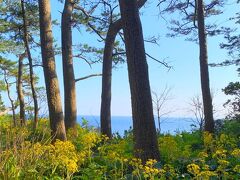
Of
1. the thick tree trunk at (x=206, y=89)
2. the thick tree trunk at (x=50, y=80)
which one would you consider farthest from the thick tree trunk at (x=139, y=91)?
the thick tree trunk at (x=206, y=89)

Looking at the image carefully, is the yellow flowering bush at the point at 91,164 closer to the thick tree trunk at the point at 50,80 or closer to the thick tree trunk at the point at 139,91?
the thick tree trunk at the point at 139,91

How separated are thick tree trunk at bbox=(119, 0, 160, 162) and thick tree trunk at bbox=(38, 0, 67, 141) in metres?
2.90

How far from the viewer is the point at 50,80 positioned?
29.7 feet

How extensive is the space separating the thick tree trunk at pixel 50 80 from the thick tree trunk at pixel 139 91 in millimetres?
2902

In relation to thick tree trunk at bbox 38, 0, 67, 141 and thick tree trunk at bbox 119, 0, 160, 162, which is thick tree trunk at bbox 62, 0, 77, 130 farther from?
thick tree trunk at bbox 119, 0, 160, 162

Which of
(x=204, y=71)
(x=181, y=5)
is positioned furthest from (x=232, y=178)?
(x=181, y=5)

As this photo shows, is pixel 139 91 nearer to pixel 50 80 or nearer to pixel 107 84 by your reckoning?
pixel 50 80

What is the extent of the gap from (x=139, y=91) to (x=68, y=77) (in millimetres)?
5906

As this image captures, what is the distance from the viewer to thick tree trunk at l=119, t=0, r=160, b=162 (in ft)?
20.5

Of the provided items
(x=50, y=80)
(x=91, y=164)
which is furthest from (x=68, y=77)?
(x=91, y=164)

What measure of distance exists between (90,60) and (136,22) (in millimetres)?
8648

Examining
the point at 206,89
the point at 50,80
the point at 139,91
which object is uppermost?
the point at 50,80

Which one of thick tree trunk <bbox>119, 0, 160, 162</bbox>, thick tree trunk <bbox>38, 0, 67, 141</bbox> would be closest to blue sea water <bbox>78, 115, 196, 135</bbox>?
thick tree trunk <bbox>38, 0, 67, 141</bbox>

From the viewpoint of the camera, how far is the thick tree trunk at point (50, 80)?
350 inches
